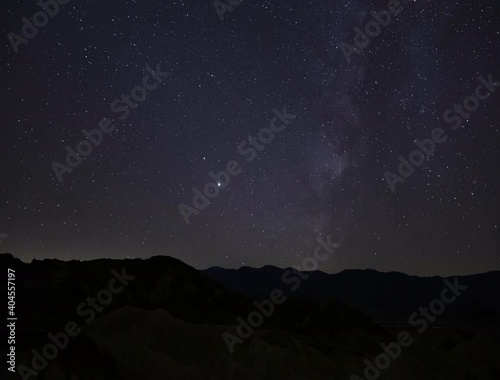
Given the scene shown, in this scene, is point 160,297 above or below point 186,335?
above

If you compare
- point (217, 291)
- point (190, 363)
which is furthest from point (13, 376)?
point (217, 291)

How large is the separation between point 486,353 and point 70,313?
4348 cm

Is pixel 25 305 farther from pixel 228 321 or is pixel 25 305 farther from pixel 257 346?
pixel 257 346

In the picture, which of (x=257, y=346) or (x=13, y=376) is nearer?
(x=13, y=376)

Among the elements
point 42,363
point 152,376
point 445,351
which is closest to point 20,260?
point 42,363

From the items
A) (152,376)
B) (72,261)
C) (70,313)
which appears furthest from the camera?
(72,261)

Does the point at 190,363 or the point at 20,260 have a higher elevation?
the point at 20,260

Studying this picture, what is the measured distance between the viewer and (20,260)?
2534 inches

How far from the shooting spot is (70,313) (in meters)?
54.7

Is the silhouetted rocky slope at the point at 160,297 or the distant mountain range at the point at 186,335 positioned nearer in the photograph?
the distant mountain range at the point at 186,335

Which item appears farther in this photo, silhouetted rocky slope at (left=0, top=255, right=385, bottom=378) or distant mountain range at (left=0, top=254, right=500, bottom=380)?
silhouetted rocky slope at (left=0, top=255, right=385, bottom=378)

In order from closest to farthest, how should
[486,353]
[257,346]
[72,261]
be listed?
1. [257,346]
2. [486,353]
3. [72,261]

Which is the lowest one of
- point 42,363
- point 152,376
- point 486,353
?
point 486,353

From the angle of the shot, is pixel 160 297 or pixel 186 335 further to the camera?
pixel 160 297
